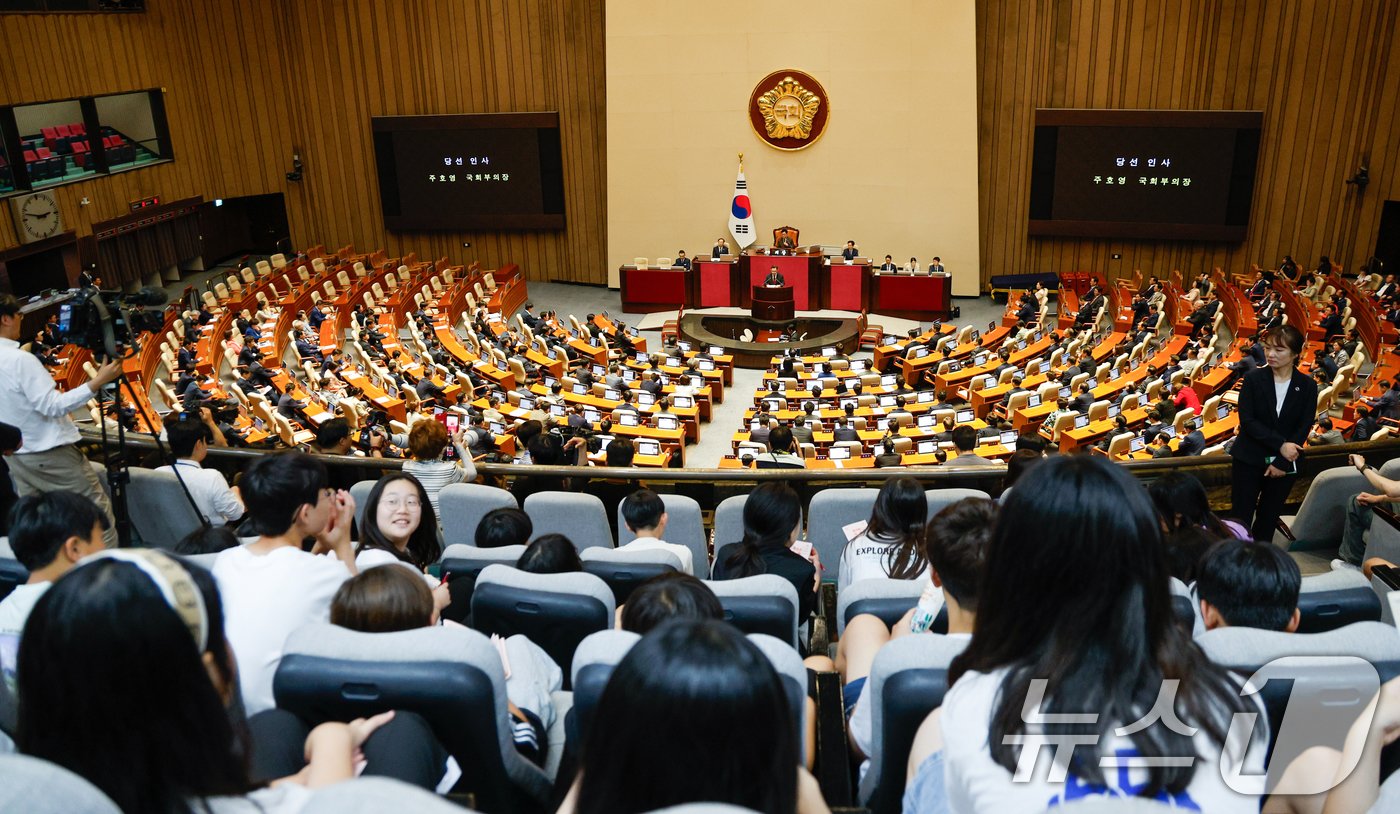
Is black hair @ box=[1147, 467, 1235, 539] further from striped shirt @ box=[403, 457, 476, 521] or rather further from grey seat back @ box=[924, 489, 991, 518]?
striped shirt @ box=[403, 457, 476, 521]

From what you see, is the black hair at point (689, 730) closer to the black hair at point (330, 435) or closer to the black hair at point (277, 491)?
the black hair at point (277, 491)

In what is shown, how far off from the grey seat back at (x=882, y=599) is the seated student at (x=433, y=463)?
2840mm

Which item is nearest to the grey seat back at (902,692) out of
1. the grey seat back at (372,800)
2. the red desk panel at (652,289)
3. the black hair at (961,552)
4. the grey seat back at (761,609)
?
the black hair at (961,552)

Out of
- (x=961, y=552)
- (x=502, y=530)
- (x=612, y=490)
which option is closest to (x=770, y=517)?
(x=502, y=530)

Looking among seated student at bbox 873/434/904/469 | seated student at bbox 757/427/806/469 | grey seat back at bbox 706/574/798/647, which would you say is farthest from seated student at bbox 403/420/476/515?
seated student at bbox 873/434/904/469

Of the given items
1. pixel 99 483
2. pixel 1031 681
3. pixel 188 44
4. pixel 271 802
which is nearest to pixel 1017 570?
pixel 1031 681

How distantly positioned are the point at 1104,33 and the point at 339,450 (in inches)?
619

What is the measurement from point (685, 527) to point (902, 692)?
9.35 feet

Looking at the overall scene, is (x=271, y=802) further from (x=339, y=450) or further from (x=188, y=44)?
(x=188, y=44)

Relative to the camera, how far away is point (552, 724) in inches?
98.0

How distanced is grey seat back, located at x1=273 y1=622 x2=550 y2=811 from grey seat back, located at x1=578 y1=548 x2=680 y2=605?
1.31 meters

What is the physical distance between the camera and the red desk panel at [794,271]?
17.9 metres

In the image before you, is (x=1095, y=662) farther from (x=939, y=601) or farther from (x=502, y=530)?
(x=502, y=530)

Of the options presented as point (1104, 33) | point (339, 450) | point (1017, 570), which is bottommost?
point (339, 450)
